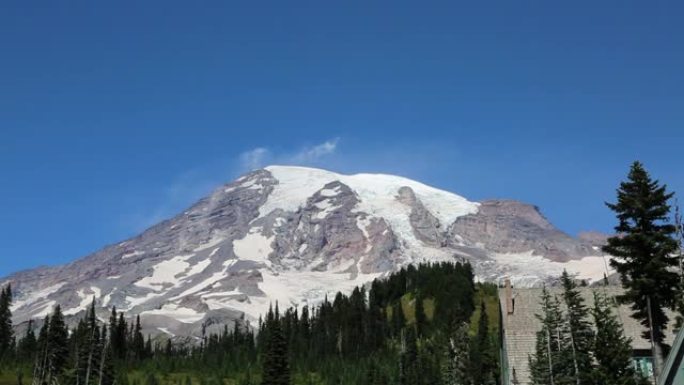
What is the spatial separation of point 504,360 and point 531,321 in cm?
652

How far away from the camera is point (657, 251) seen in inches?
1809

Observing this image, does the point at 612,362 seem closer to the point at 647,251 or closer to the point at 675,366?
the point at 647,251

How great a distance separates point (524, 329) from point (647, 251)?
121 ft

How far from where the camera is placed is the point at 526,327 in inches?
3228

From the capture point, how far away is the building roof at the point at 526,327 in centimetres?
7706

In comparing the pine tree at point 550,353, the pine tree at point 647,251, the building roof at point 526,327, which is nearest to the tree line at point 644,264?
the pine tree at point 647,251

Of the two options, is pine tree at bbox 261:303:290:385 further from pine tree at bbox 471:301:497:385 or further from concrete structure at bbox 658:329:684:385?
concrete structure at bbox 658:329:684:385

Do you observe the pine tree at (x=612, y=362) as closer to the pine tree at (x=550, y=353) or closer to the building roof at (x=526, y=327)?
the pine tree at (x=550, y=353)

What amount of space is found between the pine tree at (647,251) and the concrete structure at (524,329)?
27603mm

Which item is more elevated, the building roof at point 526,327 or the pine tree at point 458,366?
the building roof at point 526,327

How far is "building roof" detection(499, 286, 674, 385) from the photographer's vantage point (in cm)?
7706

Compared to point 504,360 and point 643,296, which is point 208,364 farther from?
point 643,296

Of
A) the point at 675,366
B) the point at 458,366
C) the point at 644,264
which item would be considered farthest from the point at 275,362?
the point at 675,366

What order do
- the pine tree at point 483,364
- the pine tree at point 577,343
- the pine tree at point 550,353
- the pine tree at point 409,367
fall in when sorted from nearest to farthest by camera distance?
1. the pine tree at point 577,343
2. the pine tree at point 550,353
3. the pine tree at point 483,364
4. the pine tree at point 409,367
